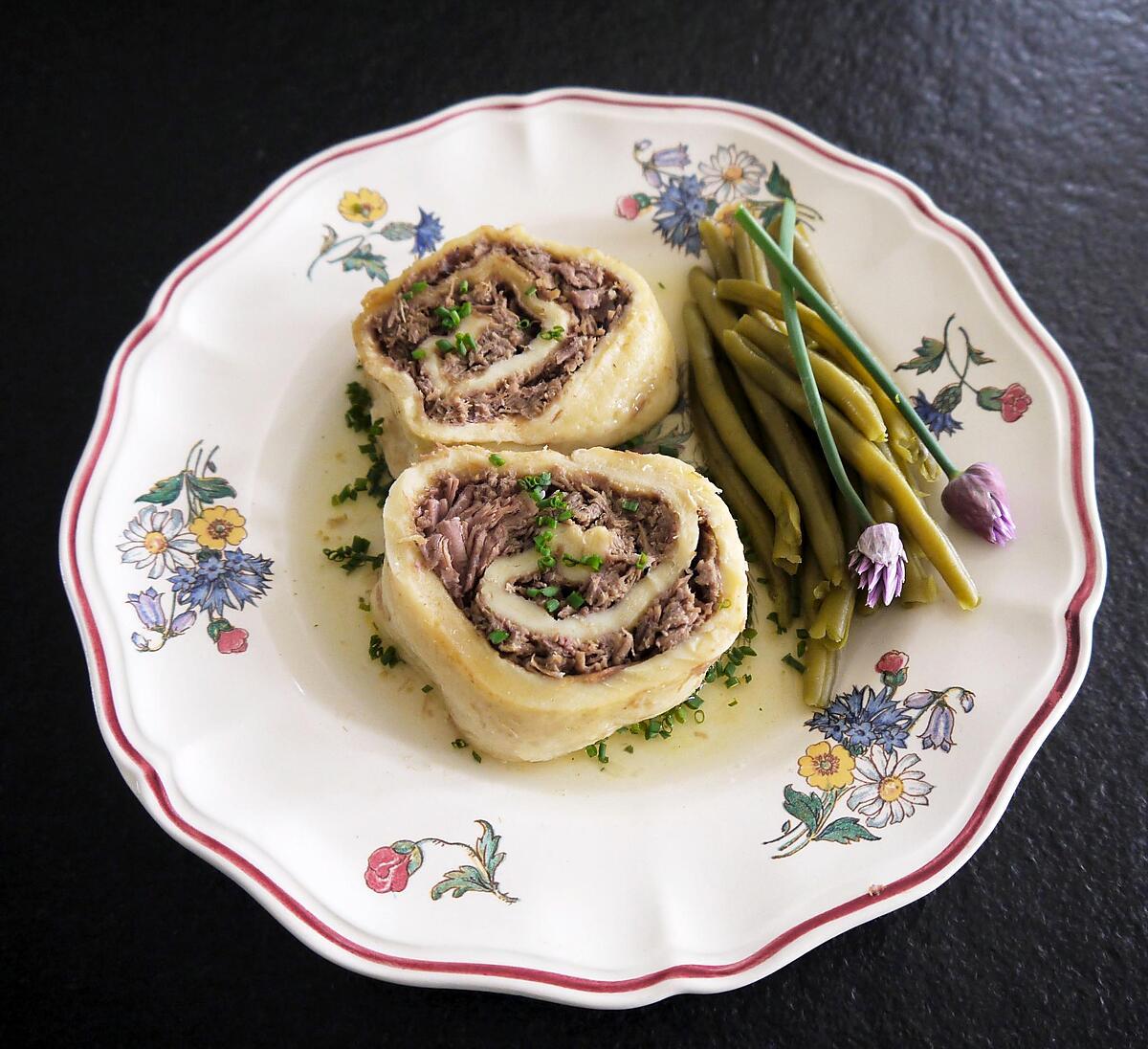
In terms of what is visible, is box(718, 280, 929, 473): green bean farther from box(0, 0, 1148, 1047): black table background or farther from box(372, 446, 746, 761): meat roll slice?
box(0, 0, 1148, 1047): black table background

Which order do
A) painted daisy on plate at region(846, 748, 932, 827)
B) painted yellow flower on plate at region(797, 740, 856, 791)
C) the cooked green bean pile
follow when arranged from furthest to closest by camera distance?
the cooked green bean pile
painted yellow flower on plate at region(797, 740, 856, 791)
painted daisy on plate at region(846, 748, 932, 827)

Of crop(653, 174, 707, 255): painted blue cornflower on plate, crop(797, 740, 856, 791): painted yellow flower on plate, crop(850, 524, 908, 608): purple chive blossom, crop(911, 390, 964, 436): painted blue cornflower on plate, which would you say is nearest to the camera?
crop(797, 740, 856, 791): painted yellow flower on plate

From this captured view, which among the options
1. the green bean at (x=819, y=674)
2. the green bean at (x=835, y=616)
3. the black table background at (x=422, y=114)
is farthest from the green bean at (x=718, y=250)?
the green bean at (x=819, y=674)

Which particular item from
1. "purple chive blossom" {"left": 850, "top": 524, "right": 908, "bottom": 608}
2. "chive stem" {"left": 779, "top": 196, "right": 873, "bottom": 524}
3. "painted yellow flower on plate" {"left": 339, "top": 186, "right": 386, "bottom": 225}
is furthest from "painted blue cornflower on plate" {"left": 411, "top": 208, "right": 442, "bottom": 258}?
"purple chive blossom" {"left": 850, "top": 524, "right": 908, "bottom": 608}

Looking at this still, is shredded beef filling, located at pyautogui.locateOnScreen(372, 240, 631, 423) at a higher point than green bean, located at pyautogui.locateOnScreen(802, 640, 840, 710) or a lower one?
higher

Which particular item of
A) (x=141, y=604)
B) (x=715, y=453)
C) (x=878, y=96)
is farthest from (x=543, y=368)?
(x=878, y=96)

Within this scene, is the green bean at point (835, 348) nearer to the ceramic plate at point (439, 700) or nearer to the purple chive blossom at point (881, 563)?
the ceramic plate at point (439, 700)

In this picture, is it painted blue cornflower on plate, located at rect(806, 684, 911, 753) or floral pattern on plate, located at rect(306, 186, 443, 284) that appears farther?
floral pattern on plate, located at rect(306, 186, 443, 284)
